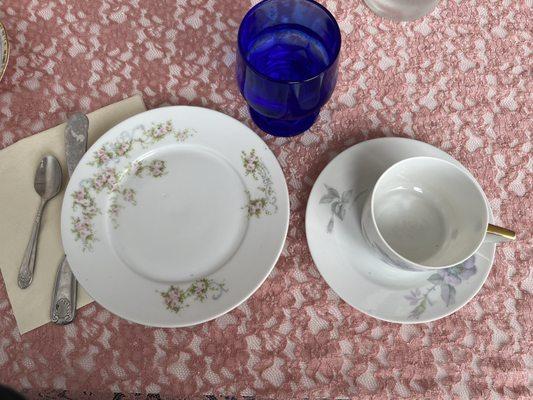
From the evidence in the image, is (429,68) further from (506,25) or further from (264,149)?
(264,149)

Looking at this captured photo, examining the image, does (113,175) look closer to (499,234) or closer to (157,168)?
(157,168)

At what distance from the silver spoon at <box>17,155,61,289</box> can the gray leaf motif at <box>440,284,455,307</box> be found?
47cm

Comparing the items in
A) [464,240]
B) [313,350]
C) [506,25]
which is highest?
[506,25]

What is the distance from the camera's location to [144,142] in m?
0.58

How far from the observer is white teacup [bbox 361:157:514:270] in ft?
1.63

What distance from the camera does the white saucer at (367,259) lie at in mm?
519

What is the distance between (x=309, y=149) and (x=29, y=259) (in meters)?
0.37

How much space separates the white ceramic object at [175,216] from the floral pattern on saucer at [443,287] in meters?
0.17

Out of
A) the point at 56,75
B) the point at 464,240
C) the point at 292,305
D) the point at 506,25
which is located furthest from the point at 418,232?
the point at 56,75

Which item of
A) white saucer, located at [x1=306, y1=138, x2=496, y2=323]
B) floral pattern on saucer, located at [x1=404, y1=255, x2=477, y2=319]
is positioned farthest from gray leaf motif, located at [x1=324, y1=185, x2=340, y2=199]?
floral pattern on saucer, located at [x1=404, y1=255, x2=477, y2=319]

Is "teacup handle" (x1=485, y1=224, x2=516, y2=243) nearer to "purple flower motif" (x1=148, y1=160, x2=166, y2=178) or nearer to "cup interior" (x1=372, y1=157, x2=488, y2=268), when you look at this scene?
"cup interior" (x1=372, y1=157, x2=488, y2=268)

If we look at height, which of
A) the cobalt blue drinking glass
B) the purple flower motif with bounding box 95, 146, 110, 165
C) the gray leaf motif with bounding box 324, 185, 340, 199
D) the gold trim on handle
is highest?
the cobalt blue drinking glass

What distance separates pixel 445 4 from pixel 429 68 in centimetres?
11

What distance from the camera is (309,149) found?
0.60 meters
